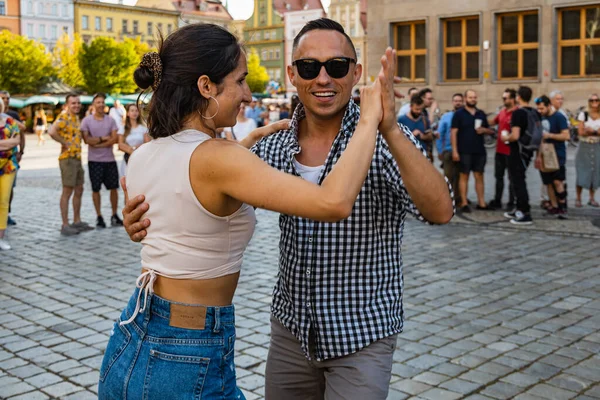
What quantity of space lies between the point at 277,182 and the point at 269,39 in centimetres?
13501

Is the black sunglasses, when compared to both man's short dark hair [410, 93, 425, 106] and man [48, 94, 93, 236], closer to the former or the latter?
man [48, 94, 93, 236]

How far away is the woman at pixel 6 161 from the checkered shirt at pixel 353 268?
7729 mm

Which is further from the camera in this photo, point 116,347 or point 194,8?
point 194,8

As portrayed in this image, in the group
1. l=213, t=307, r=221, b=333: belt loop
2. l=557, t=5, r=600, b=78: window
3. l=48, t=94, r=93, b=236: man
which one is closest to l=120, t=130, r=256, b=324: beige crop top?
l=213, t=307, r=221, b=333: belt loop

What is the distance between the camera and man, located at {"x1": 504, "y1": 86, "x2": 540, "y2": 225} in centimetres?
1145

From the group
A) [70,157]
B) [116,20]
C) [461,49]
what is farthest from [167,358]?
[116,20]

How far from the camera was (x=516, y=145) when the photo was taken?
38.4 feet

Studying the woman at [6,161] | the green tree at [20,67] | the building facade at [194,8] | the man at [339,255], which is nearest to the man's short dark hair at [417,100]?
the woman at [6,161]

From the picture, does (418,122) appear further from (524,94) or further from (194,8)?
(194,8)

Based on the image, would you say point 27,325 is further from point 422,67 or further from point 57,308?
point 422,67

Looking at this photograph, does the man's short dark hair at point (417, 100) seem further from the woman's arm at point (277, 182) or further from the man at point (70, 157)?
the woman's arm at point (277, 182)

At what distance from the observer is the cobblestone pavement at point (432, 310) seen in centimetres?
494

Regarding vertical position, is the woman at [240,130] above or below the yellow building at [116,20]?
below

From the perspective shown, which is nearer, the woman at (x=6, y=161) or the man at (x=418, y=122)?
the woman at (x=6, y=161)
